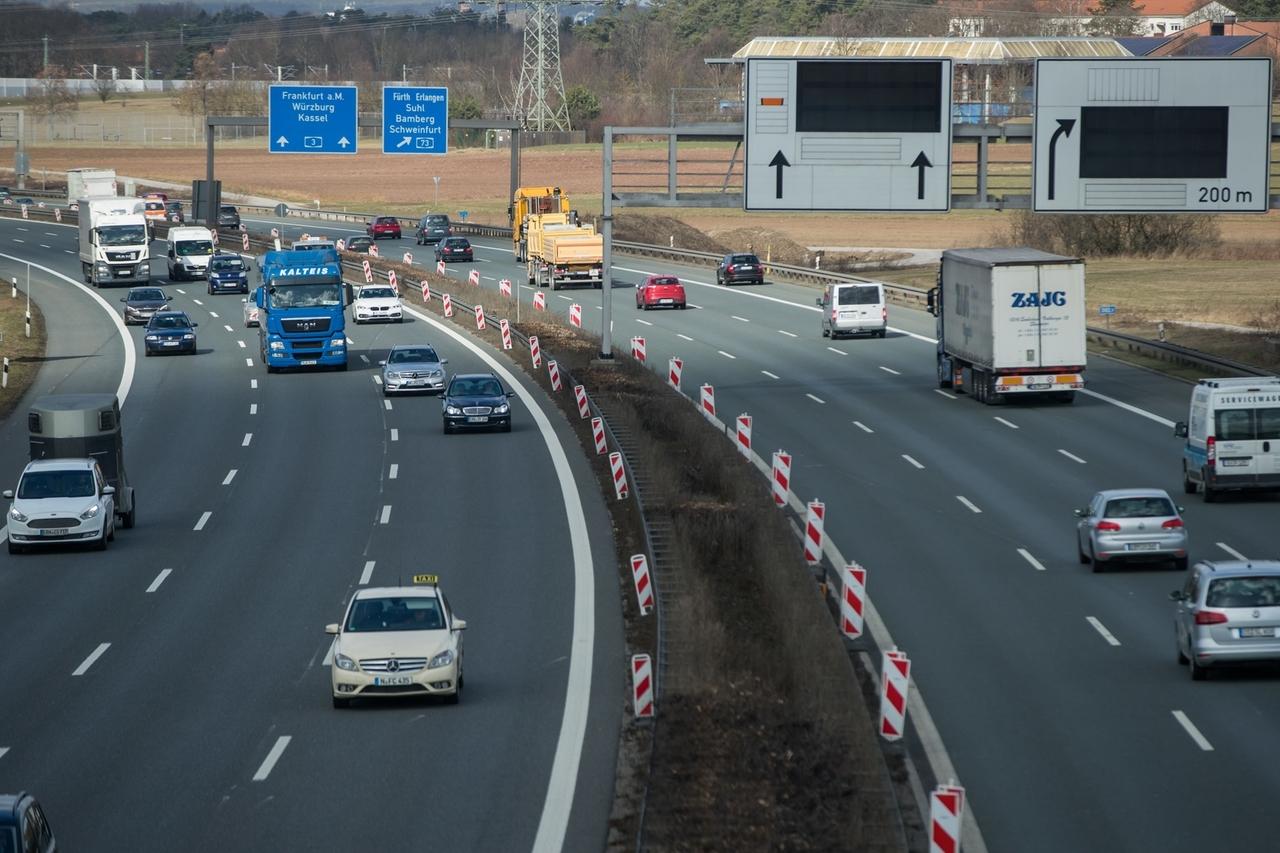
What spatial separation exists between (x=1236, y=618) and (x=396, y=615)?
33.4 feet

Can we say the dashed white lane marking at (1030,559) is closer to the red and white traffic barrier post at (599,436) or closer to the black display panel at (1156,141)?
the red and white traffic barrier post at (599,436)

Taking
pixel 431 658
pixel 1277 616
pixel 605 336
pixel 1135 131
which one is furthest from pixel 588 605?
pixel 605 336

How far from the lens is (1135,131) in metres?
40.1

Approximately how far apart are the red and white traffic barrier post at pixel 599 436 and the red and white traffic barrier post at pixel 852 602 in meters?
15.6

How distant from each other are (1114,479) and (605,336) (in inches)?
716

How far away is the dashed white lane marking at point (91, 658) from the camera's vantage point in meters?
24.6

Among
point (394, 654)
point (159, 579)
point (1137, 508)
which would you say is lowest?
point (159, 579)

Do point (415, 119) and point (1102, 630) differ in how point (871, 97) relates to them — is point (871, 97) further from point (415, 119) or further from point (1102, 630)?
point (415, 119)

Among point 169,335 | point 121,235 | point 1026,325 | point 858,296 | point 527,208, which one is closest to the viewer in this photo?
point 1026,325

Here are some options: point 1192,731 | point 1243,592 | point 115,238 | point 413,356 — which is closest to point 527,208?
point 115,238

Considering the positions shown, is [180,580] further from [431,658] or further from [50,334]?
[50,334]

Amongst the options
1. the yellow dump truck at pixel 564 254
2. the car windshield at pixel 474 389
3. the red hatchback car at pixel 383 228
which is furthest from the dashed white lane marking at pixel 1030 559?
the red hatchback car at pixel 383 228

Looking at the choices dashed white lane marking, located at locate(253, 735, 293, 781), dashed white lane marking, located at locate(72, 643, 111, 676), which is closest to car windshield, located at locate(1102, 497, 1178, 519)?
dashed white lane marking, located at locate(253, 735, 293, 781)

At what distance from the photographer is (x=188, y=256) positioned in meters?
90.6
